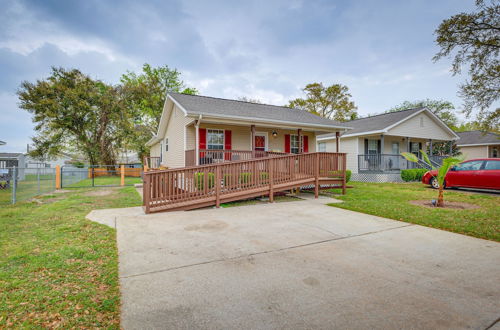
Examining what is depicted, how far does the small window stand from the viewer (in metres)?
9.39

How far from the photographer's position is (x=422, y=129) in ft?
56.8

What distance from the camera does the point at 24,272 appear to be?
2.84m

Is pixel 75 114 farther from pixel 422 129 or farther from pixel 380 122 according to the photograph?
pixel 422 129

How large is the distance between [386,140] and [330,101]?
1838cm

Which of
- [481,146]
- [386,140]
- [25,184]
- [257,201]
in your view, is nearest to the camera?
[257,201]

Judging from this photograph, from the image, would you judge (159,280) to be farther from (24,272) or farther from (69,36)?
(69,36)

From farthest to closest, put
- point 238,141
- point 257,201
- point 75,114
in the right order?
point 75,114 → point 238,141 → point 257,201

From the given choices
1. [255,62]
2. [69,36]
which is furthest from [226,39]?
[69,36]

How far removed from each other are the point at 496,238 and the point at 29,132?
3273 centimetres

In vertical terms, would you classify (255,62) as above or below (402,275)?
above

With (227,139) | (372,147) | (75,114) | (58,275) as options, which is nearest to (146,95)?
(75,114)

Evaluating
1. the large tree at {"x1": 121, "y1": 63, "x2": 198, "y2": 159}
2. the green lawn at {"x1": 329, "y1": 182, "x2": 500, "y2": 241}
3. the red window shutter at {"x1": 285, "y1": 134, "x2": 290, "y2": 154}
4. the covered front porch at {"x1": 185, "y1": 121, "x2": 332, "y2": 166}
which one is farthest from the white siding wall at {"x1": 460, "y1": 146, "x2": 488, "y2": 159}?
the large tree at {"x1": 121, "y1": 63, "x2": 198, "y2": 159}

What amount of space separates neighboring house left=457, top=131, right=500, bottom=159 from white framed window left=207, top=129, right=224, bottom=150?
23.2 metres

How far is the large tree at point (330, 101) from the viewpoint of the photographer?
34250 mm
